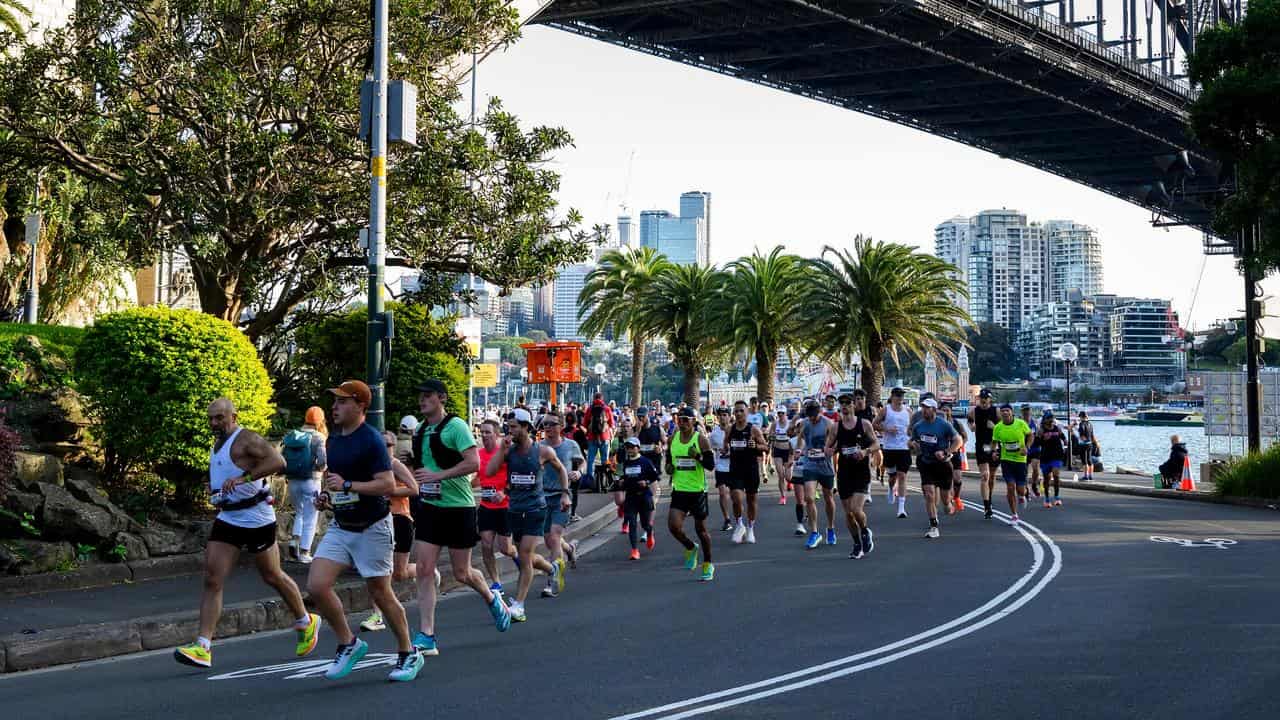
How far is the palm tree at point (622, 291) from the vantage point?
46.6m

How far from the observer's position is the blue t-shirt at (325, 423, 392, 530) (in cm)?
769

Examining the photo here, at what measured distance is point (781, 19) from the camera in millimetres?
48031

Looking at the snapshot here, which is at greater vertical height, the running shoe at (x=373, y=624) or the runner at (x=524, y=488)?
the runner at (x=524, y=488)

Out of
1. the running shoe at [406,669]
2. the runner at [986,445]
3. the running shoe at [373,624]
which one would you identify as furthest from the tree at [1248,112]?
the running shoe at [406,669]

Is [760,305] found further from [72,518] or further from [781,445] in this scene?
[72,518]

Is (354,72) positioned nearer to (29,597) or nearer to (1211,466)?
(29,597)

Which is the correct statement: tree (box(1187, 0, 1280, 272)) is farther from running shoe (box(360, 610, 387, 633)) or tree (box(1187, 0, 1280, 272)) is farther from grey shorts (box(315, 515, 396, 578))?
grey shorts (box(315, 515, 396, 578))

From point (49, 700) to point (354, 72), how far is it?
40.8 ft

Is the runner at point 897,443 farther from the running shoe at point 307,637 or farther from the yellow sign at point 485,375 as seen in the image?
the running shoe at point 307,637

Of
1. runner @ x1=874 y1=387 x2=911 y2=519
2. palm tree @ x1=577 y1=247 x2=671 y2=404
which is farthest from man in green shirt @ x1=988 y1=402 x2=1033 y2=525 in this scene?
palm tree @ x1=577 y1=247 x2=671 y2=404

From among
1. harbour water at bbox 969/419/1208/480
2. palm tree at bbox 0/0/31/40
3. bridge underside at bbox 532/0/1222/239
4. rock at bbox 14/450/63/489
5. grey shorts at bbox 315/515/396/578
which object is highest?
bridge underside at bbox 532/0/1222/239

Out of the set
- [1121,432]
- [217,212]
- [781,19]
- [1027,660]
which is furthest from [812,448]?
[1121,432]

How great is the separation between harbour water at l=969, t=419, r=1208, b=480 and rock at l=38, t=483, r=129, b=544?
128 ft

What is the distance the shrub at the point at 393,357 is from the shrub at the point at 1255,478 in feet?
49.3
